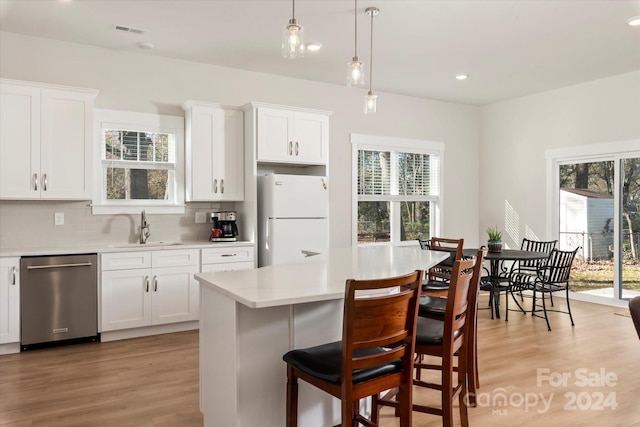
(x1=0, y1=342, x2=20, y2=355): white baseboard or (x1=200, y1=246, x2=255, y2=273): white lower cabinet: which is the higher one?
(x1=200, y1=246, x2=255, y2=273): white lower cabinet

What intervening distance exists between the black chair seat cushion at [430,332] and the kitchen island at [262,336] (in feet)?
1.04

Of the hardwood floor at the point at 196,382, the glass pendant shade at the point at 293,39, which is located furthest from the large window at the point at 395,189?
the glass pendant shade at the point at 293,39

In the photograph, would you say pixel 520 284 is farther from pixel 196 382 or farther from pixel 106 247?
pixel 106 247

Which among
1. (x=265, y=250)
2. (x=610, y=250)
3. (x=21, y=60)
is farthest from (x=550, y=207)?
(x=21, y=60)

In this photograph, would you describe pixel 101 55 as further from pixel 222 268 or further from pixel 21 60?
pixel 222 268

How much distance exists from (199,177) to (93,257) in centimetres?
133

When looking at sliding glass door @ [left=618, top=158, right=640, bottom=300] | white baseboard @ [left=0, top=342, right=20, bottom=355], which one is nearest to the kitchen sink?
white baseboard @ [left=0, top=342, right=20, bottom=355]

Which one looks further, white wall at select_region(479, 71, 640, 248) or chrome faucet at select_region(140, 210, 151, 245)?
white wall at select_region(479, 71, 640, 248)

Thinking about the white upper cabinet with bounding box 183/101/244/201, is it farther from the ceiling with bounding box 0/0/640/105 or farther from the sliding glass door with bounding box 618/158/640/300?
the sliding glass door with bounding box 618/158/640/300

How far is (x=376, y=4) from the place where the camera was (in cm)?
379

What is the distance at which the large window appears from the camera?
646 cm

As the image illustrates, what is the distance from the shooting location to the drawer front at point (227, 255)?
4809 millimetres

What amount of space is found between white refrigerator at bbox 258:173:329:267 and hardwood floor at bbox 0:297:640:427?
1.23m

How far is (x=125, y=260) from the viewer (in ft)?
14.5
